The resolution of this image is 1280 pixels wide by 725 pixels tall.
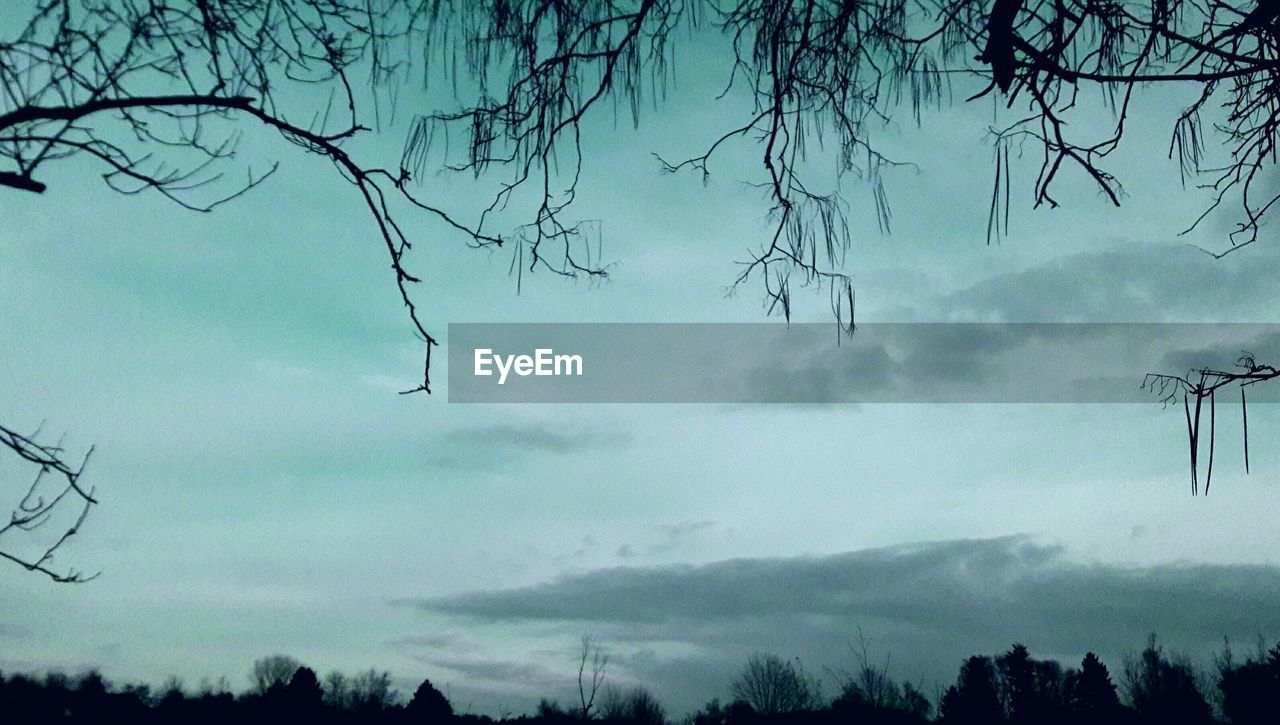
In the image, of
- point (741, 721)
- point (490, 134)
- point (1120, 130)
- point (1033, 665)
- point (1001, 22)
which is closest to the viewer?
point (1001, 22)

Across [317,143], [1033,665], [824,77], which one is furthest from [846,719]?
[1033,665]

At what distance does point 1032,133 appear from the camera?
2.38 metres

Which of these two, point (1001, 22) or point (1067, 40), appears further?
point (1067, 40)

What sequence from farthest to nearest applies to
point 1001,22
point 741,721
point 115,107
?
1. point 741,721
2. point 1001,22
3. point 115,107

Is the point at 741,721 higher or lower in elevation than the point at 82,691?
lower

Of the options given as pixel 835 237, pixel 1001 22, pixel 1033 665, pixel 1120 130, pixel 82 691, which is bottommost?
pixel 1033 665

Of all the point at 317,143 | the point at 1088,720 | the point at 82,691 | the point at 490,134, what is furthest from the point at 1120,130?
the point at 1088,720

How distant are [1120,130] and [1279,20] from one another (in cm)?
54

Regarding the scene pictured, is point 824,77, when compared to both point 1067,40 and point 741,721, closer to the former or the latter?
point 1067,40

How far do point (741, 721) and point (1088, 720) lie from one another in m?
3.31

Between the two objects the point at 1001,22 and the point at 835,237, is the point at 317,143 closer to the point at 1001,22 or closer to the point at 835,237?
the point at 835,237

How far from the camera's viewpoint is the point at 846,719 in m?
5.26

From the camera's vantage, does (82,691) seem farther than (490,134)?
Yes

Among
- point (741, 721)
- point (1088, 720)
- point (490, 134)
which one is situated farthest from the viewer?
point (1088, 720)
